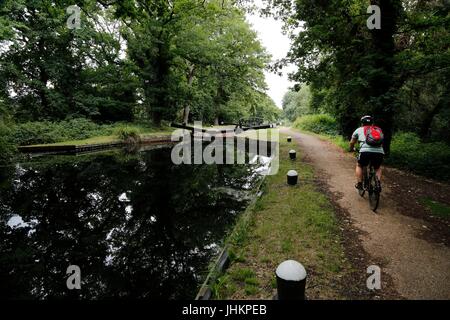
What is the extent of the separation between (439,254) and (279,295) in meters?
3.06

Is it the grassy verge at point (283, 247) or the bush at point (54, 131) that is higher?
the bush at point (54, 131)

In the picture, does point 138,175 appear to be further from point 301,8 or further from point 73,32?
point 73,32

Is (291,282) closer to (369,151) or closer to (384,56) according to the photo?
(369,151)

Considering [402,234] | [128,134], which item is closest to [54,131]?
[128,134]

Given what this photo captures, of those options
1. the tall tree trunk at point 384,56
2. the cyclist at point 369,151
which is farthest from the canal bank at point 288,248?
the tall tree trunk at point 384,56

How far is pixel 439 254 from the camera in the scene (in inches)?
165

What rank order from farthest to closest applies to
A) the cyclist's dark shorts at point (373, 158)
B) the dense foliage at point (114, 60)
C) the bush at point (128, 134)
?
the dense foliage at point (114, 60) < the bush at point (128, 134) < the cyclist's dark shorts at point (373, 158)

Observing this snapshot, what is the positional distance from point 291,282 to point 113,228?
13.4ft

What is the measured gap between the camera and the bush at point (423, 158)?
870 centimetres

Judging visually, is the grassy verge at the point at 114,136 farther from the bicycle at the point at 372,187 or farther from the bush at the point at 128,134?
the bicycle at the point at 372,187

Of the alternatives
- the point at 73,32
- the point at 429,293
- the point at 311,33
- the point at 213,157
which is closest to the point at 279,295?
the point at 429,293

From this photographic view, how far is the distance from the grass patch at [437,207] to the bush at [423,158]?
2515 mm

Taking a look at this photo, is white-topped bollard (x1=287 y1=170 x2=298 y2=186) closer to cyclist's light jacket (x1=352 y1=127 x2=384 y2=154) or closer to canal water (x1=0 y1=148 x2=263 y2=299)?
canal water (x1=0 y1=148 x2=263 y2=299)

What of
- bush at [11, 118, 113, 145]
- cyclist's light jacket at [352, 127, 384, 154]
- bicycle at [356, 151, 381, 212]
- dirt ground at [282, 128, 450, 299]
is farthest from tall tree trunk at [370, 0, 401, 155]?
bush at [11, 118, 113, 145]
